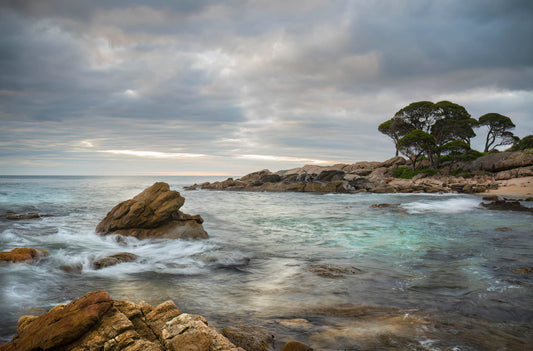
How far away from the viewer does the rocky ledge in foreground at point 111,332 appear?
122 inches

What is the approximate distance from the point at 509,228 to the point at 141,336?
17390 millimetres

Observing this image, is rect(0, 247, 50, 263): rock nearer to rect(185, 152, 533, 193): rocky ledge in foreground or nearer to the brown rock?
the brown rock

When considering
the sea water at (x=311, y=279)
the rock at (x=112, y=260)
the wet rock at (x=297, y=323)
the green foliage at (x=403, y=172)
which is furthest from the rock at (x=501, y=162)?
the rock at (x=112, y=260)

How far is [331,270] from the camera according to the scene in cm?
803

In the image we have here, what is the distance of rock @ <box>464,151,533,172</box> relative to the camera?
42.8 m

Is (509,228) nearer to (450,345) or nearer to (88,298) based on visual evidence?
(450,345)

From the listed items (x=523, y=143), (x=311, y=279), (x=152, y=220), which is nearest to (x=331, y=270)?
(x=311, y=279)

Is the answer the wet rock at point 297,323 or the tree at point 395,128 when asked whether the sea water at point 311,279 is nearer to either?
the wet rock at point 297,323

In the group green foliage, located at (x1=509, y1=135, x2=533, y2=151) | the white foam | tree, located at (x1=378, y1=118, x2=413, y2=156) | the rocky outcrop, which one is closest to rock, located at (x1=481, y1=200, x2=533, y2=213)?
the white foam

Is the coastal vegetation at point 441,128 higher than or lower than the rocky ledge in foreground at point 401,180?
higher

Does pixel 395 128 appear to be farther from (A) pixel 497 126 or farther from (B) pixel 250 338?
(B) pixel 250 338

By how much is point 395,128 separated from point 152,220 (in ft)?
192

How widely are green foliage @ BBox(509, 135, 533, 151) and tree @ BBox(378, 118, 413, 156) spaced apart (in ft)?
68.3

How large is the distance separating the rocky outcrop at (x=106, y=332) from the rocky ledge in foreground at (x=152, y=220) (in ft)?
30.7
